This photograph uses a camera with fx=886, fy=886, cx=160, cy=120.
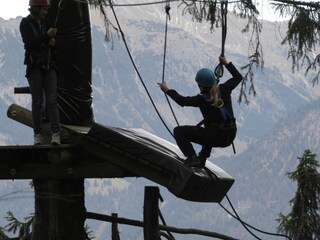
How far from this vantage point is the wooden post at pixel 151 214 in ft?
30.6

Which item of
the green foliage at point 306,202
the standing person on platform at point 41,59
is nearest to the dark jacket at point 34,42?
the standing person on platform at point 41,59

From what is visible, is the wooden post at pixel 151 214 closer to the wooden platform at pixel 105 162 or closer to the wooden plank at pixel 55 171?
the wooden platform at pixel 105 162

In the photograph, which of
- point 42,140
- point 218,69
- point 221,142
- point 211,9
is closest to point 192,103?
point 221,142

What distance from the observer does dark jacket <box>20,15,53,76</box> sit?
8.44m

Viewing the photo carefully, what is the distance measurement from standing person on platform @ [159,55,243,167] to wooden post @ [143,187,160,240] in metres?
0.96

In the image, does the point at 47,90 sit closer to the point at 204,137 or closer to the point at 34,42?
the point at 34,42

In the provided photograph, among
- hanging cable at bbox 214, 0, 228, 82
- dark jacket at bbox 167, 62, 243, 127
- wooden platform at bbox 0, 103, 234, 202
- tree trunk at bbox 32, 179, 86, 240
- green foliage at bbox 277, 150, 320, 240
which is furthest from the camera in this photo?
green foliage at bbox 277, 150, 320, 240

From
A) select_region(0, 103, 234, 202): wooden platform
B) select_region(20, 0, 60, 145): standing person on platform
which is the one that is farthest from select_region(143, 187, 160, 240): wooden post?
select_region(20, 0, 60, 145): standing person on platform

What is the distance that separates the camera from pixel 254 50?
37.9 ft

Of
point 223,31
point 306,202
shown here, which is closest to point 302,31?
point 223,31

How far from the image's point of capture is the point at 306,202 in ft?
76.4

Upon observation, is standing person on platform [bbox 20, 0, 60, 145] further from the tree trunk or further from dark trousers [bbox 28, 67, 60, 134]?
the tree trunk

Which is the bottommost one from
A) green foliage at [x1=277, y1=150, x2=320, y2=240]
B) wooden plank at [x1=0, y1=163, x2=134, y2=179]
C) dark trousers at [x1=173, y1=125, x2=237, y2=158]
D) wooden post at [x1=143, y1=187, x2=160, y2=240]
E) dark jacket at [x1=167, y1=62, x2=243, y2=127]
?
green foliage at [x1=277, y1=150, x2=320, y2=240]

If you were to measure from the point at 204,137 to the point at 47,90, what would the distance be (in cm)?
161
